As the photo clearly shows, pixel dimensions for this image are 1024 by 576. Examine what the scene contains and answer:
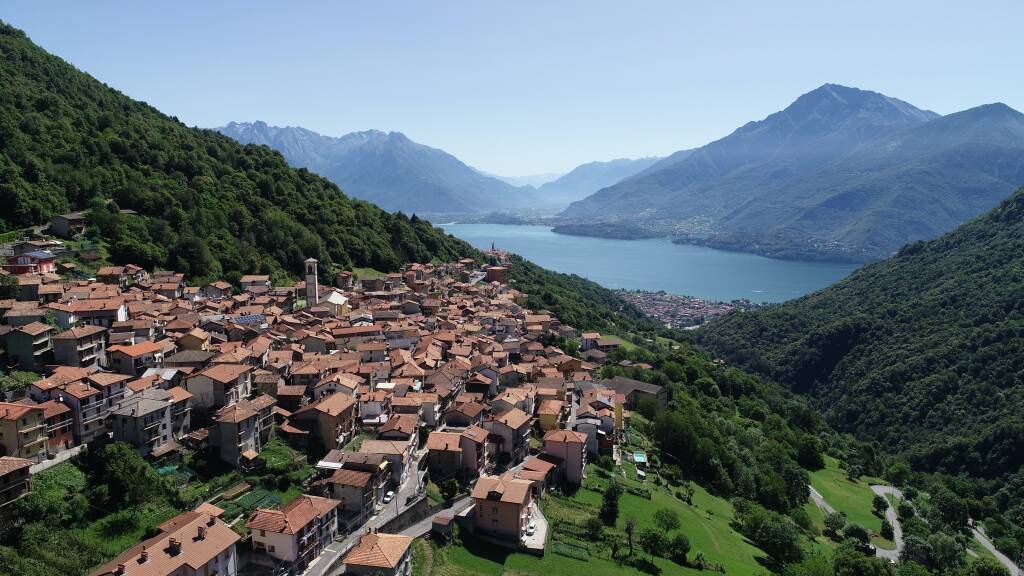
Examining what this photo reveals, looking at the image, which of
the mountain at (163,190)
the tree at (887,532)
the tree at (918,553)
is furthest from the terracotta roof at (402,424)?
the tree at (887,532)

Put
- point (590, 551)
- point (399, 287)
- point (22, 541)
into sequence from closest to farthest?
point (22, 541) < point (590, 551) < point (399, 287)

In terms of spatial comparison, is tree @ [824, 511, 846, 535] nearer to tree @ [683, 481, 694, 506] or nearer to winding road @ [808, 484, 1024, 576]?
winding road @ [808, 484, 1024, 576]

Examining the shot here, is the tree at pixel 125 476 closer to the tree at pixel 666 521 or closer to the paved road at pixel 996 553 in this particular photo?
the tree at pixel 666 521

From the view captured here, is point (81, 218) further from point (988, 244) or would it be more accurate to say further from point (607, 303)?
point (988, 244)

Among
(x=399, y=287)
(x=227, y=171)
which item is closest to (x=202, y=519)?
(x=399, y=287)

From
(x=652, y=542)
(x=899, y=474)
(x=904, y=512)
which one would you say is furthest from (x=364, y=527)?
(x=899, y=474)

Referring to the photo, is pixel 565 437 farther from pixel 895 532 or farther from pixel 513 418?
pixel 895 532
